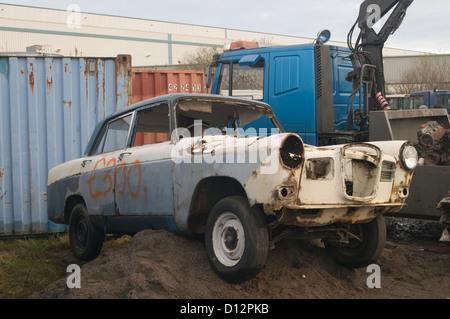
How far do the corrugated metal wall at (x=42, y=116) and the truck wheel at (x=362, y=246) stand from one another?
15.3 ft

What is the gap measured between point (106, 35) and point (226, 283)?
36950mm

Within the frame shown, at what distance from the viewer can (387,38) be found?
8.02 m

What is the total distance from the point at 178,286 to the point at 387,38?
19.2 feet

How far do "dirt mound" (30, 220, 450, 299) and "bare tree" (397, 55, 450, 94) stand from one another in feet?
76.6

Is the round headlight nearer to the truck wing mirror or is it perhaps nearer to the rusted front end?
the rusted front end

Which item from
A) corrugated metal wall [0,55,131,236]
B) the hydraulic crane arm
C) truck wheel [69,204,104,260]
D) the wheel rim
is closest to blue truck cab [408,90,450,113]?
the hydraulic crane arm

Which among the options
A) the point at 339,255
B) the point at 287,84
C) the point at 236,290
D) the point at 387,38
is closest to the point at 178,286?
the point at 236,290

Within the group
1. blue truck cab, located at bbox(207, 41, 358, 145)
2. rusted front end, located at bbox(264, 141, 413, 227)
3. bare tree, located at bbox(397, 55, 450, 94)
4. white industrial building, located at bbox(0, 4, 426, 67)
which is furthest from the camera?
white industrial building, located at bbox(0, 4, 426, 67)

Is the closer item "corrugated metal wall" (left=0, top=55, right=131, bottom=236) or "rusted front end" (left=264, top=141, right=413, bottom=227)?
"rusted front end" (left=264, top=141, right=413, bottom=227)

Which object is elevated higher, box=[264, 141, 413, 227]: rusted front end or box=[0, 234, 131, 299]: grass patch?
box=[264, 141, 413, 227]: rusted front end

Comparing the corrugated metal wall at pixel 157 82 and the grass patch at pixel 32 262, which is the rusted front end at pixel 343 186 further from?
the corrugated metal wall at pixel 157 82

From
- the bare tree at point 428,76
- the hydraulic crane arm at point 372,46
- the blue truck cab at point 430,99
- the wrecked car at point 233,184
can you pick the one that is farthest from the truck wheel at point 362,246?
the bare tree at point 428,76

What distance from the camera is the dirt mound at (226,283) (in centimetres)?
387

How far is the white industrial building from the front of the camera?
1361 inches
